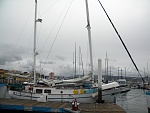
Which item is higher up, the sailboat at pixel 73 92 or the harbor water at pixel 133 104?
the sailboat at pixel 73 92

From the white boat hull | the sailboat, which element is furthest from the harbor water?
the sailboat

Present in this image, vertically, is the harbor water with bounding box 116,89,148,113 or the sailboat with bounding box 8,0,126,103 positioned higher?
the sailboat with bounding box 8,0,126,103

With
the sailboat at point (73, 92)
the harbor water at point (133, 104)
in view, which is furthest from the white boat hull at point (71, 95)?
the harbor water at point (133, 104)

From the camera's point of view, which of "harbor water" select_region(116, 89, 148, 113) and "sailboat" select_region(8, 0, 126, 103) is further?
"harbor water" select_region(116, 89, 148, 113)

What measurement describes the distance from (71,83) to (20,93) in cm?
730

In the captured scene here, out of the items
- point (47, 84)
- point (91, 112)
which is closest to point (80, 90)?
point (47, 84)

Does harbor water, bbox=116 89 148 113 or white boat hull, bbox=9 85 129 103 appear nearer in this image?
white boat hull, bbox=9 85 129 103

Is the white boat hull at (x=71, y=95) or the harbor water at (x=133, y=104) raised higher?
the white boat hull at (x=71, y=95)

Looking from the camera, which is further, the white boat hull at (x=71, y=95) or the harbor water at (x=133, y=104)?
the harbor water at (x=133, y=104)

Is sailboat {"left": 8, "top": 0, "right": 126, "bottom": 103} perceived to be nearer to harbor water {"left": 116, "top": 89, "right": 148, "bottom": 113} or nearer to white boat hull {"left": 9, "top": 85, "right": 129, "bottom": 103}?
white boat hull {"left": 9, "top": 85, "right": 129, "bottom": 103}

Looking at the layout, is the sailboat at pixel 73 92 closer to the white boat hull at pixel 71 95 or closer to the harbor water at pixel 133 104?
the white boat hull at pixel 71 95

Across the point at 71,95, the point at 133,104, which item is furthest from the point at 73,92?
the point at 133,104

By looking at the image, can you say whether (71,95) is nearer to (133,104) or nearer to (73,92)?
(73,92)

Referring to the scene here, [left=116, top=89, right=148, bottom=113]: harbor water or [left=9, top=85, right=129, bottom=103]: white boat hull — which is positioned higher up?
[left=9, top=85, right=129, bottom=103]: white boat hull
